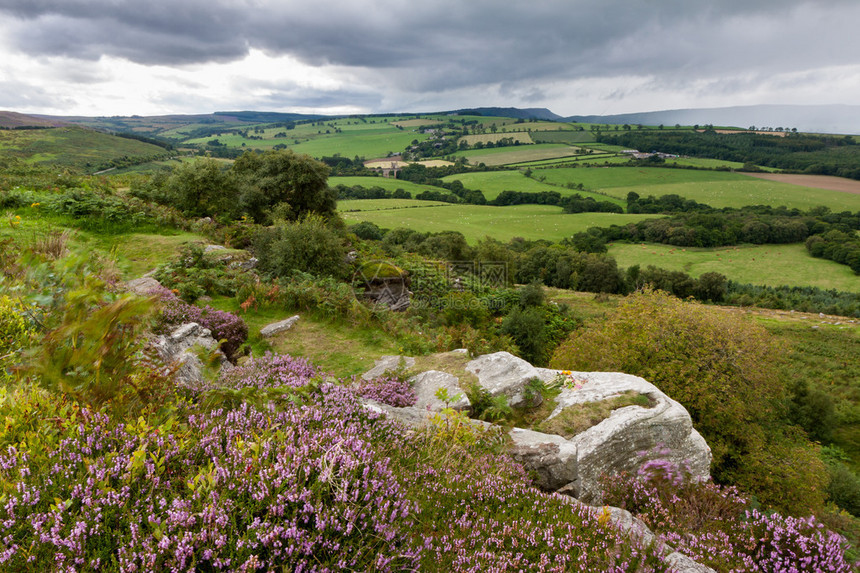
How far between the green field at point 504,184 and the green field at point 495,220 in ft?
34.7

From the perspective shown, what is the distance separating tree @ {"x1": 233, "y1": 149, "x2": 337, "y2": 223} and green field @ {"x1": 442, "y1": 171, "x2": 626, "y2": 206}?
299ft

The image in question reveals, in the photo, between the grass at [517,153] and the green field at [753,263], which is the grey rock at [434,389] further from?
the grass at [517,153]

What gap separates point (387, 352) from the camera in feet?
34.9

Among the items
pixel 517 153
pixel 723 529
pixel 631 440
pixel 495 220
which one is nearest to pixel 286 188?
pixel 631 440

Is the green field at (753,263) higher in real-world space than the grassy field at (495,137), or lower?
lower

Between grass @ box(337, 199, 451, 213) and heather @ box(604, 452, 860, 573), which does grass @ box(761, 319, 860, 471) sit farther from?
grass @ box(337, 199, 451, 213)

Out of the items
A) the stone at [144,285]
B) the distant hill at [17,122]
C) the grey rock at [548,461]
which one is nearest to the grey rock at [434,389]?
the grey rock at [548,461]

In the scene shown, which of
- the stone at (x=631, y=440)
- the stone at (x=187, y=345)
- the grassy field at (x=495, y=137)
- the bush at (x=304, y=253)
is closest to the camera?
the stone at (x=631, y=440)

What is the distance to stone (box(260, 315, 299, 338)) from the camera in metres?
10.9

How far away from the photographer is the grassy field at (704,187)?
106000 millimetres

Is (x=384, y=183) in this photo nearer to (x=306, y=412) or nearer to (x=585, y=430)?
(x=585, y=430)

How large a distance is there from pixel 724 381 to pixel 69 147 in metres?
138

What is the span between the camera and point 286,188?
1017 inches

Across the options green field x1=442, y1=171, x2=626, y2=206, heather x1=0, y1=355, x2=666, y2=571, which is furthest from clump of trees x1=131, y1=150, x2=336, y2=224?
green field x1=442, y1=171, x2=626, y2=206
